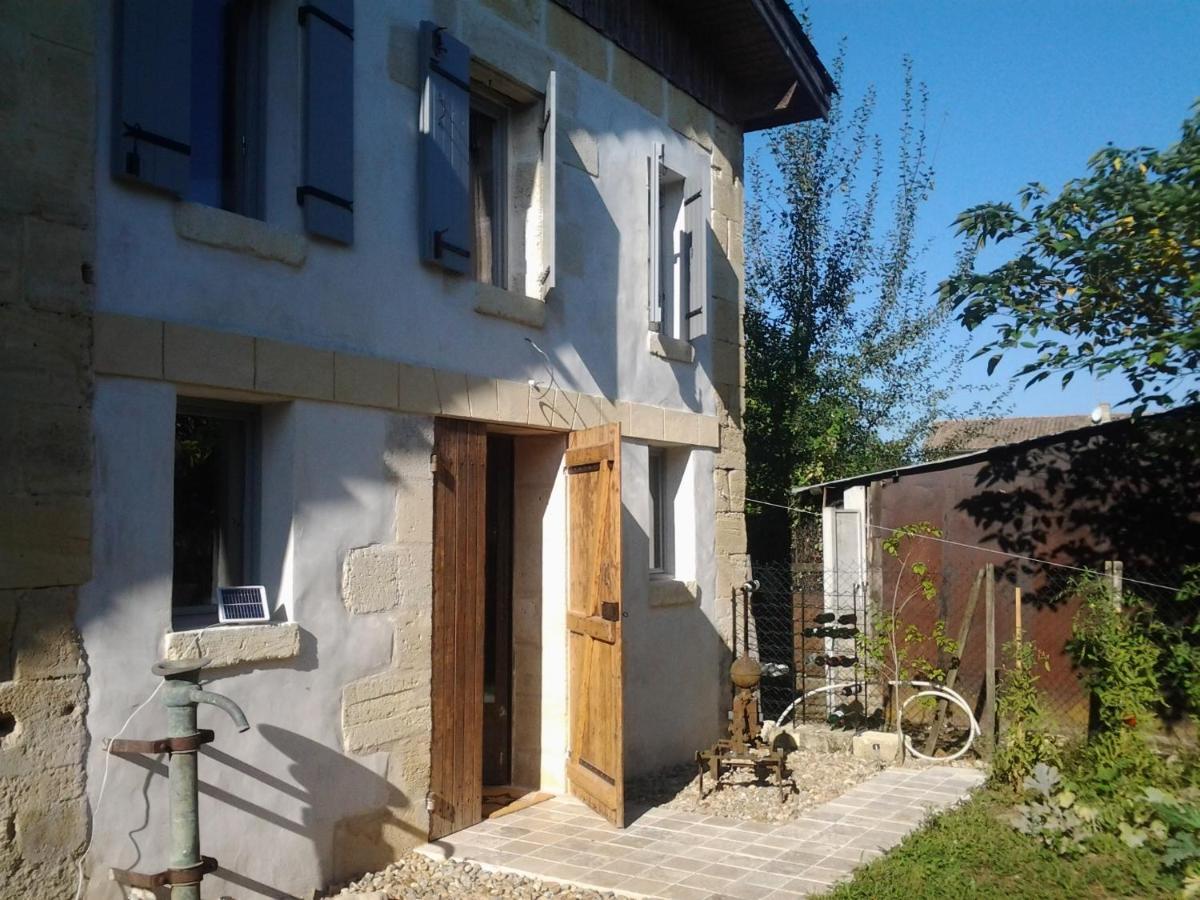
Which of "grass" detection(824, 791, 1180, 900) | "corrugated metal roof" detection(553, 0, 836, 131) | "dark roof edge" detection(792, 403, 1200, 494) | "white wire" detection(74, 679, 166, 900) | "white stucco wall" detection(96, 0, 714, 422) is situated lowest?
"grass" detection(824, 791, 1180, 900)

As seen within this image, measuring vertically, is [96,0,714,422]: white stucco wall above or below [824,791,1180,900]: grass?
above

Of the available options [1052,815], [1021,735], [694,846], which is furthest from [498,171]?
[1052,815]

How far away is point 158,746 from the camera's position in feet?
14.0

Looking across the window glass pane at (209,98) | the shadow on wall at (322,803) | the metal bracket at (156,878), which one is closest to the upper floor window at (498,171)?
the window glass pane at (209,98)

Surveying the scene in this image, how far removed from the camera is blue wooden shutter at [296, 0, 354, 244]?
5188 mm

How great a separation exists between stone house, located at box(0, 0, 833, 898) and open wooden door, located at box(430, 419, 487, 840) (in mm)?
24

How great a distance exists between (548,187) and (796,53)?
3584 mm

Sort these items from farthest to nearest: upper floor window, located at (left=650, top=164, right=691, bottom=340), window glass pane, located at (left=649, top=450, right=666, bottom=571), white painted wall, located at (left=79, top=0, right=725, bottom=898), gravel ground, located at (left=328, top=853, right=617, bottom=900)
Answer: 1. window glass pane, located at (left=649, top=450, right=666, bottom=571)
2. upper floor window, located at (left=650, top=164, right=691, bottom=340)
3. gravel ground, located at (left=328, top=853, right=617, bottom=900)
4. white painted wall, located at (left=79, top=0, right=725, bottom=898)

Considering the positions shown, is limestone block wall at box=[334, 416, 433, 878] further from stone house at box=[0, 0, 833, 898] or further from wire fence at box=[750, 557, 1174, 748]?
wire fence at box=[750, 557, 1174, 748]

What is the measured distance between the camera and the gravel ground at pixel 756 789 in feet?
22.5

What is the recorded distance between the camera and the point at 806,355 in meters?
13.4

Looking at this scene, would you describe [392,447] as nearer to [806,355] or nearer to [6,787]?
[6,787]

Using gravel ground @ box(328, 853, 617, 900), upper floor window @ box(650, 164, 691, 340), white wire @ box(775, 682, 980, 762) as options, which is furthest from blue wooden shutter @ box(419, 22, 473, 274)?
white wire @ box(775, 682, 980, 762)

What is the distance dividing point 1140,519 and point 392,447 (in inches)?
249
